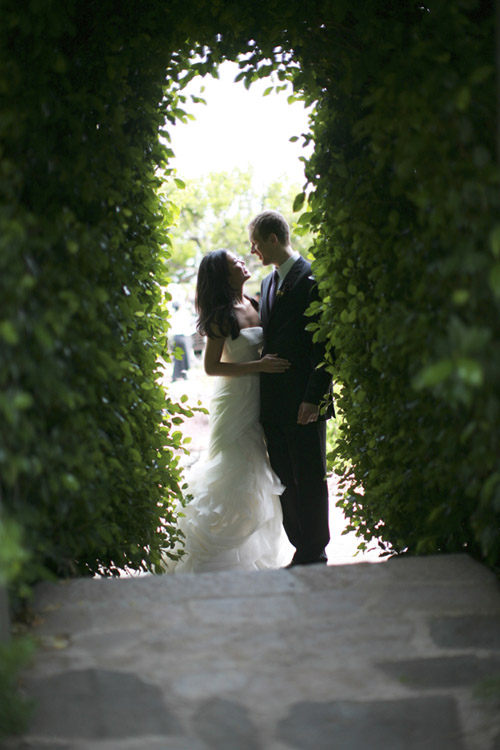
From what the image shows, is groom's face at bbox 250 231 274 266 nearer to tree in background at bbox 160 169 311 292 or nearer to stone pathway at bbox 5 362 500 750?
stone pathway at bbox 5 362 500 750

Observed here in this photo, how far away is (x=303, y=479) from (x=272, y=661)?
7.18 ft

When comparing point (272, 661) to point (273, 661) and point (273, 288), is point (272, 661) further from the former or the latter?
point (273, 288)

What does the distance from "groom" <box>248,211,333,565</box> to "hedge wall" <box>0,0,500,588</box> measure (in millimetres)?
613

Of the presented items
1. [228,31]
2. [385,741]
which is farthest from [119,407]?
[228,31]

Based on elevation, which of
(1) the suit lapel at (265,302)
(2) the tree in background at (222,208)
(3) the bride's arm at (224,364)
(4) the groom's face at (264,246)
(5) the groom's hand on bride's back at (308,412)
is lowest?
(5) the groom's hand on bride's back at (308,412)

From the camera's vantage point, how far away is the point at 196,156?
16.6 m

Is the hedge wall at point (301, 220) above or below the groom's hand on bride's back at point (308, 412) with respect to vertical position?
above

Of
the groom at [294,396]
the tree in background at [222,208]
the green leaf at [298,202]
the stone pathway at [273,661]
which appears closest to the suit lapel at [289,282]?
the groom at [294,396]

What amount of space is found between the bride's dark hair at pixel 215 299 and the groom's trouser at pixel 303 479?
644 millimetres

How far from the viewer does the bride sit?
4.29 metres

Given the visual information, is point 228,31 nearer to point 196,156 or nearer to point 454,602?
point 454,602

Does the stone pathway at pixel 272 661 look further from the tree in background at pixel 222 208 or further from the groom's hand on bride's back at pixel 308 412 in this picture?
the tree in background at pixel 222 208

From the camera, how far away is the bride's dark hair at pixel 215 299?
4.29m

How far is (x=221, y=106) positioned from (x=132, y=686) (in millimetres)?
15449
